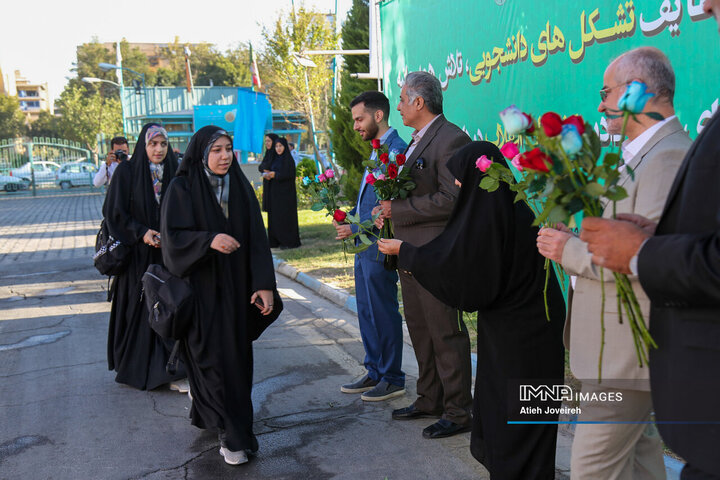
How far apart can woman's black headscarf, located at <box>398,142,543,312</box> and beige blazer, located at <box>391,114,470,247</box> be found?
0.93m

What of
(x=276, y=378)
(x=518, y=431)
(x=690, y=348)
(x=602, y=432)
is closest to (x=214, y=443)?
(x=276, y=378)

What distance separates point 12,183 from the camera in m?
37.9

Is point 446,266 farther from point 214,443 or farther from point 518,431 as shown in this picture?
point 214,443

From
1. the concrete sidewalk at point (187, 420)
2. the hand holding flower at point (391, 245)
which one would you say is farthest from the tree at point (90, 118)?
the hand holding flower at point (391, 245)

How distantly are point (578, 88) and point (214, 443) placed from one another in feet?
12.0

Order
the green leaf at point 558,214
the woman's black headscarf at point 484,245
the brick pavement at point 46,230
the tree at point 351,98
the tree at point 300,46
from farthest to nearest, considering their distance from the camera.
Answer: the tree at point 300,46 < the tree at point 351,98 < the brick pavement at point 46,230 < the woman's black headscarf at point 484,245 < the green leaf at point 558,214

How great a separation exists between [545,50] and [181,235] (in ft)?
11.1

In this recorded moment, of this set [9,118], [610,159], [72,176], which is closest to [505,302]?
[610,159]

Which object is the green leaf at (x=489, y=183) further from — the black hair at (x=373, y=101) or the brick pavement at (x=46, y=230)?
the brick pavement at (x=46, y=230)

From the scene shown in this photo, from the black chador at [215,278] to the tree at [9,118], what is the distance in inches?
2509

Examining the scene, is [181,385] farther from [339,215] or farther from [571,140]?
[571,140]

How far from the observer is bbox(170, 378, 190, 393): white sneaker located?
17.2 feet

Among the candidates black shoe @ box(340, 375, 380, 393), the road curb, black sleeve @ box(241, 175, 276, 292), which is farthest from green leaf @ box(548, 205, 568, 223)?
the road curb

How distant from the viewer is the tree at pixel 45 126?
214ft
